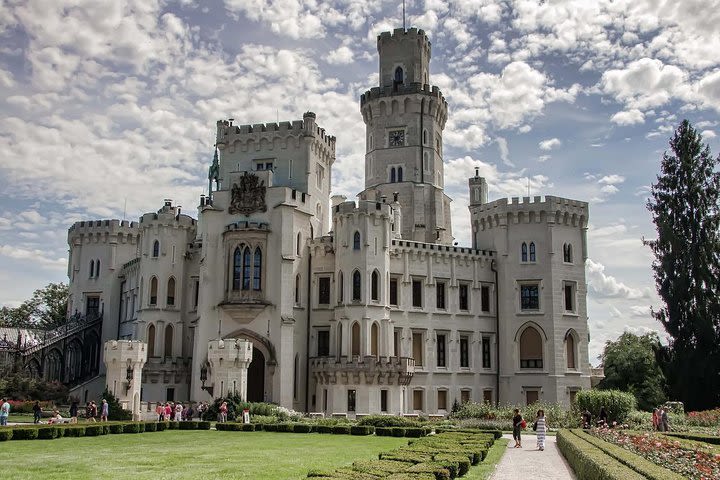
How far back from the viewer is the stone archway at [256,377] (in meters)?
51.8

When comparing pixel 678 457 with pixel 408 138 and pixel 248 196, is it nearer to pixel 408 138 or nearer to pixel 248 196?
pixel 248 196

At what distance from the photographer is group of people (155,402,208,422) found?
4278 cm

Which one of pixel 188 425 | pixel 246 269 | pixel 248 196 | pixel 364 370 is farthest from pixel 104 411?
pixel 248 196

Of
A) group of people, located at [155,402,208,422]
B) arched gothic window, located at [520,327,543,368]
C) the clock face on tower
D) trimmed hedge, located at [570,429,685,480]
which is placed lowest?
group of people, located at [155,402,208,422]

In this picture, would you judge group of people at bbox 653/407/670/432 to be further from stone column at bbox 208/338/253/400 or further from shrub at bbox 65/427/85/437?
shrub at bbox 65/427/85/437

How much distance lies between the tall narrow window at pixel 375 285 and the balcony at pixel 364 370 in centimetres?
438

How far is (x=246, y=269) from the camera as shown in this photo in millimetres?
51750

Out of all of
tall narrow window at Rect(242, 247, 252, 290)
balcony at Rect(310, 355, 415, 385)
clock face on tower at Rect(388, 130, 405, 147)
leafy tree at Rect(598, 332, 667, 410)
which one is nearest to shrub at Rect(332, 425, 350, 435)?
balcony at Rect(310, 355, 415, 385)

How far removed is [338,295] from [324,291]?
2.42m

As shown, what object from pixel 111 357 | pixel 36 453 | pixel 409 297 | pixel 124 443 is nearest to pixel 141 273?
pixel 111 357

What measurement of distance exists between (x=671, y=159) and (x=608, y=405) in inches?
788

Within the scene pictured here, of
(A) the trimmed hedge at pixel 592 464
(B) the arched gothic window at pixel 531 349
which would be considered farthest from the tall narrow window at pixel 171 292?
(A) the trimmed hedge at pixel 592 464

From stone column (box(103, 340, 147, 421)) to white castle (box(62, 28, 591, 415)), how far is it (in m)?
4.83

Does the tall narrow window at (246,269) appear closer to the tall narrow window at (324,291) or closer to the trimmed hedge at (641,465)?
the tall narrow window at (324,291)
